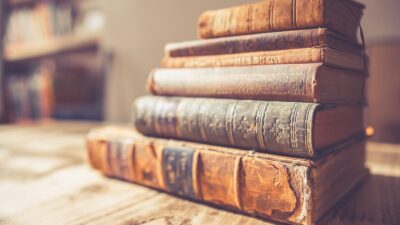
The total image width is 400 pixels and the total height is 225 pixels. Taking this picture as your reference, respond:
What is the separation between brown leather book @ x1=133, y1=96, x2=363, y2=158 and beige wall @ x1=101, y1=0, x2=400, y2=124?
92 centimetres

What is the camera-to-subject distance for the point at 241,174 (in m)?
0.63

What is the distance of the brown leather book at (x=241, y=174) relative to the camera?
56 cm

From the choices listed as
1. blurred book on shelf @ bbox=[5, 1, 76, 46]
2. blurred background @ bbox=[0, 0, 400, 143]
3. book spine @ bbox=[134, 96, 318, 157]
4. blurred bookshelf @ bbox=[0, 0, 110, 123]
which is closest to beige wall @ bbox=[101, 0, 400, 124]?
blurred background @ bbox=[0, 0, 400, 143]

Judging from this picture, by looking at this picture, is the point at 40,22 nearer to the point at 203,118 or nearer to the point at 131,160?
the point at 131,160

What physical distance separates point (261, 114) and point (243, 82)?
0.09 metres

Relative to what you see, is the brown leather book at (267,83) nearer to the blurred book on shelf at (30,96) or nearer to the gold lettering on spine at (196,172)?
the gold lettering on spine at (196,172)

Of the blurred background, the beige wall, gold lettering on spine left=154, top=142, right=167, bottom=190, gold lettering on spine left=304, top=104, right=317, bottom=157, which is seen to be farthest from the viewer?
the beige wall

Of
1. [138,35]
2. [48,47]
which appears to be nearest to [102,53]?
[138,35]

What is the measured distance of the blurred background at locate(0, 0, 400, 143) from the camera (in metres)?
1.34

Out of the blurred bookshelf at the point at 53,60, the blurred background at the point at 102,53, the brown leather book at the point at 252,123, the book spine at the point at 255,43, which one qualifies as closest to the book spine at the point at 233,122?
the brown leather book at the point at 252,123

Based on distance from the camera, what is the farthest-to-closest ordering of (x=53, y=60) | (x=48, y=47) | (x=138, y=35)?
(x=53, y=60) → (x=48, y=47) → (x=138, y=35)

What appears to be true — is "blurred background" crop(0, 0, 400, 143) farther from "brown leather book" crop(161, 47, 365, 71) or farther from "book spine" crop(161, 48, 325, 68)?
"book spine" crop(161, 48, 325, 68)

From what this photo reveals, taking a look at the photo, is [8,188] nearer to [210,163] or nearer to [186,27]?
[210,163]

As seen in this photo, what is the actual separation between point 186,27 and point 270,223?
133 cm
